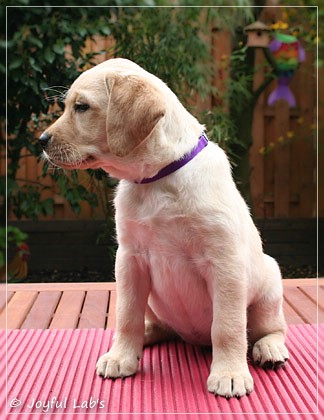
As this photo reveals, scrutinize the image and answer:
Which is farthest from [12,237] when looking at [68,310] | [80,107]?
[80,107]

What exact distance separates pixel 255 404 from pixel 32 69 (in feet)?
5.80

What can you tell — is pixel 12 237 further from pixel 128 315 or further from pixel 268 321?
pixel 268 321

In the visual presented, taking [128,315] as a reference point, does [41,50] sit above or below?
above

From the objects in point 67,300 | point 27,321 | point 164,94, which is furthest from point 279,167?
point 164,94

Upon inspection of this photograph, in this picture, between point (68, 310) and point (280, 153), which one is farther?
point (280, 153)

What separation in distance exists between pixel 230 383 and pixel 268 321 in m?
0.37

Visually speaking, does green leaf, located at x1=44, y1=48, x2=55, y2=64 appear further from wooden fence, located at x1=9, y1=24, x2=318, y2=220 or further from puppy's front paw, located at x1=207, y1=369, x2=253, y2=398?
puppy's front paw, located at x1=207, y1=369, x2=253, y2=398

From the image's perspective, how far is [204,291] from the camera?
5.74 ft

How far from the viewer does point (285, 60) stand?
11.2ft

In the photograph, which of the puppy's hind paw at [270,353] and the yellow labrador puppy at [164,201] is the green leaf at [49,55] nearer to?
the yellow labrador puppy at [164,201]

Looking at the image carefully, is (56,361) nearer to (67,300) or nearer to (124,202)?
(124,202)

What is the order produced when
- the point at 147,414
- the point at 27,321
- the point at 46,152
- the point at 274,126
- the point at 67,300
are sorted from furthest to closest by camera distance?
the point at 274,126 → the point at 67,300 → the point at 27,321 → the point at 46,152 → the point at 147,414

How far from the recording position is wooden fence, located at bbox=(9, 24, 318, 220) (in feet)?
10.3

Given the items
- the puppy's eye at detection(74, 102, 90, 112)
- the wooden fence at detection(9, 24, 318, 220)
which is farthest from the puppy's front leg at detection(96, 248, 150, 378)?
the wooden fence at detection(9, 24, 318, 220)
